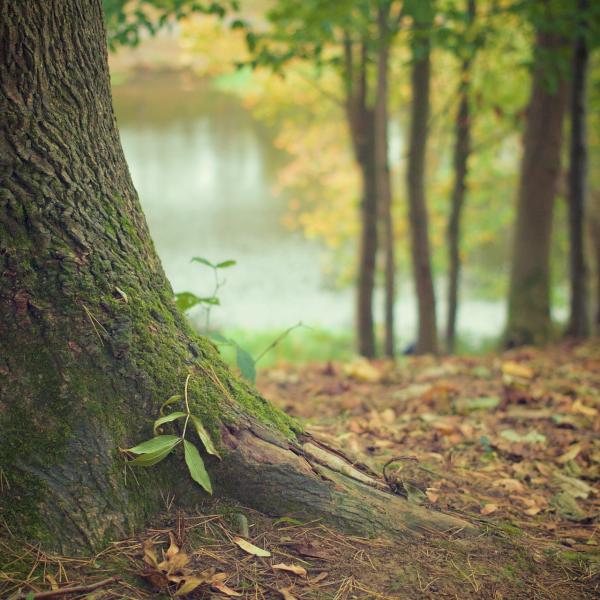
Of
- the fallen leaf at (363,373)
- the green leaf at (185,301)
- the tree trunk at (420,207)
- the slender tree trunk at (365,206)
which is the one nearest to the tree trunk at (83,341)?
the green leaf at (185,301)

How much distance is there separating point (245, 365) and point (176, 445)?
674 millimetres

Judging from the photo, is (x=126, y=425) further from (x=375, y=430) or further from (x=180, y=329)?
(x=375, y=430)

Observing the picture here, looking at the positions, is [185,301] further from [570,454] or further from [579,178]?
[579,178]

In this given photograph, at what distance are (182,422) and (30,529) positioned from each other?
0.49 metres

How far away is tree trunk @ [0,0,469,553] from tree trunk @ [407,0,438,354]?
20.0 ft

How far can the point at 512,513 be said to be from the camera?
2.47 meters

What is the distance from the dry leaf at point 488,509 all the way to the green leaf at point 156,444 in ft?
3.74

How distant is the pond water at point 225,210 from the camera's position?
17.4 metres

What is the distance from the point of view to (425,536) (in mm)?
2168

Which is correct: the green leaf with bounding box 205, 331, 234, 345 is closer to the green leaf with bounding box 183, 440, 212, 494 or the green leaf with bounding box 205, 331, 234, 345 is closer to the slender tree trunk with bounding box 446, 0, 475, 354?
the green leaf with bounding box 183, 440, 212, 494

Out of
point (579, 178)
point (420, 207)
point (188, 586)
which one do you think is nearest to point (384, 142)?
point (420, 207)

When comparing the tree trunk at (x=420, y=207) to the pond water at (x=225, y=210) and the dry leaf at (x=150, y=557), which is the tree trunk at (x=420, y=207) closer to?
the dry leaf at (x=150, y=557)

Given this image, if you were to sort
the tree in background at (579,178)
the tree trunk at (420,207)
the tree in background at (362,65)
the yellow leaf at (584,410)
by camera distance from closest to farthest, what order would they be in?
the yellow leaf at (584,410)
the tree in background at (362,65)
the tree in background at (579,178)
the tree trunk at (420,207)

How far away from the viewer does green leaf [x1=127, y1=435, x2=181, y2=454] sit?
1.89 metres
